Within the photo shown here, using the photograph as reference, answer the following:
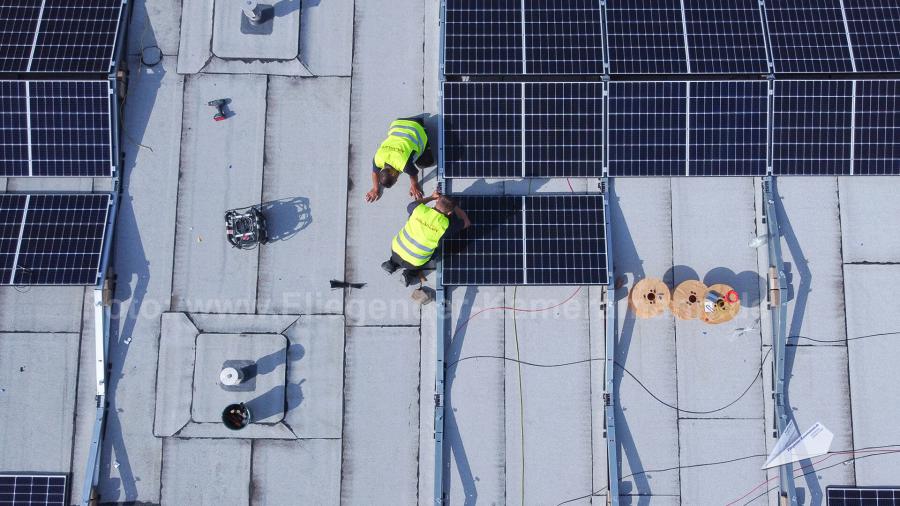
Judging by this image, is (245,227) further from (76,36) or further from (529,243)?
(529,243)

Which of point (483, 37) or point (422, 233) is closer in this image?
point (422, 233)

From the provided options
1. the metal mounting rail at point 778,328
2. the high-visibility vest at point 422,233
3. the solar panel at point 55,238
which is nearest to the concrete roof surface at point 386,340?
the metal mounting rail at point 778,328

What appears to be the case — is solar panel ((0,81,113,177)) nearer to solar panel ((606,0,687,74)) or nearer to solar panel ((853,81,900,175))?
solar panel ((606,0,687,74))

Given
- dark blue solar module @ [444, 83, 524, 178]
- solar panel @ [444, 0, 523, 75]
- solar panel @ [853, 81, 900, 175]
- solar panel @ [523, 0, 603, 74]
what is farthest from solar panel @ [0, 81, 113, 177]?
solar panel @ [853, 81, 900, 175]

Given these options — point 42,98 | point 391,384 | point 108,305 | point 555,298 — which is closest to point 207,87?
point 42,98

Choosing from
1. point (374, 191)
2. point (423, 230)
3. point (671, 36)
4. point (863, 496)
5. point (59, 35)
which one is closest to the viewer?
point (423, 230)

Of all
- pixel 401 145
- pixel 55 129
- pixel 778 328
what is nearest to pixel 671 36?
pixel 401 145
